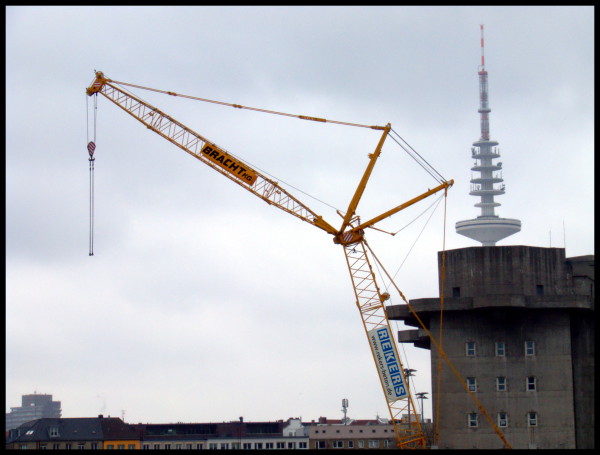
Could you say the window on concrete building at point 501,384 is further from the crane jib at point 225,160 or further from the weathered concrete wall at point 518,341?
the crane jib at point 225,160

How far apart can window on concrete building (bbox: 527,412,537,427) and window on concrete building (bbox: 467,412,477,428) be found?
561 cm

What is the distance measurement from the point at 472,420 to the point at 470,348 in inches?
306

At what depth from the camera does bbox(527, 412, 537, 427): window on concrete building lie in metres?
108

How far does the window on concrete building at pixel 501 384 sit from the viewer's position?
360 feet

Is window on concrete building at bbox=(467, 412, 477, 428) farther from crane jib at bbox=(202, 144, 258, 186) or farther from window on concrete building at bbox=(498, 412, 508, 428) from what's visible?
crane jib at bbox=(202, 144, 258, 186)

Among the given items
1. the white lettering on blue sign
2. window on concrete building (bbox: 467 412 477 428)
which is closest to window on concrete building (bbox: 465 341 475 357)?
window on concrete building (bbox: 467 412 477 428)

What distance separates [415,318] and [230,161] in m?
27.8

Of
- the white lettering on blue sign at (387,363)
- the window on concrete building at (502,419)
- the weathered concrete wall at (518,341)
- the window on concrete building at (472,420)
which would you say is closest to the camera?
the weathered concrete wall at (518,341)

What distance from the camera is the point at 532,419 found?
4269 inches

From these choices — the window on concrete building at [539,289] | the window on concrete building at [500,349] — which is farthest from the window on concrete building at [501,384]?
the window on concrete building at [539,289]

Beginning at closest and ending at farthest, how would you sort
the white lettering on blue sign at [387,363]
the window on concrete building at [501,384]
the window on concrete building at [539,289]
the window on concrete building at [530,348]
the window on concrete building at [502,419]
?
the window on concrete building at [502,419] < the window on concrete building at [501,384] < the window on concrete building at [530,348] < the window on concrete building at [539,289] < the white lettering on blue sign at [387,363]

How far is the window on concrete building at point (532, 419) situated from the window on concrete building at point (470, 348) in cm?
871

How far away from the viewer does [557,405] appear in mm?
108188

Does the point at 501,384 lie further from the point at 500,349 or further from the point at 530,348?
the point at 530,348
